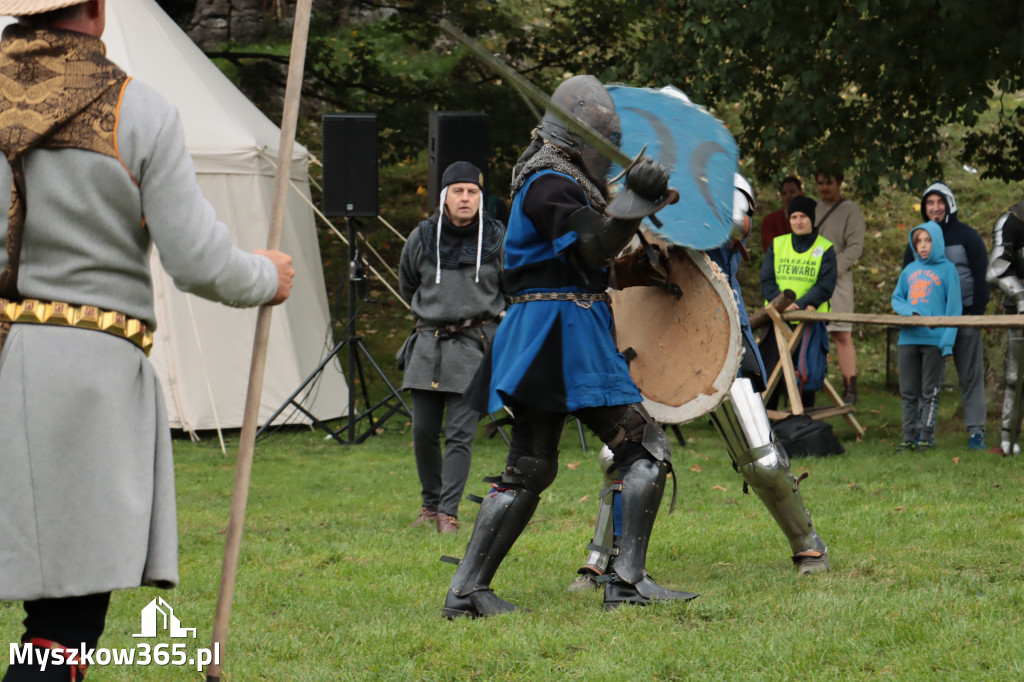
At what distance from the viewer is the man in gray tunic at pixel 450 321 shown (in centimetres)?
622

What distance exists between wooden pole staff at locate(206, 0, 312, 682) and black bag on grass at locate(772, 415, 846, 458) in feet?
19.5

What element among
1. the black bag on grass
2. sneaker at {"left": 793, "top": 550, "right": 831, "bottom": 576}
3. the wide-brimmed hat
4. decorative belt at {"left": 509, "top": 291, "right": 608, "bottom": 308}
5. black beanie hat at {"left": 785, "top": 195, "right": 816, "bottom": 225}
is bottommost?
the black bag on grass

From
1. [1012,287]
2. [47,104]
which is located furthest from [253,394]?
[1012,287]

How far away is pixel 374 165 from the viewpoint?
370 inches

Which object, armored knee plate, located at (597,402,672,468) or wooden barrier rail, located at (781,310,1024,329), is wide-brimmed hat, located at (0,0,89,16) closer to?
armored knee plate, located at (597,402,672,468)

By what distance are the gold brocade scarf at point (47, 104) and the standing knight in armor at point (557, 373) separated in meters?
1.74

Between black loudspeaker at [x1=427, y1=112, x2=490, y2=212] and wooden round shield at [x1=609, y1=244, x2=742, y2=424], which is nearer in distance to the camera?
wooden round shield at [x1=609, y1=244, x2=742, y2=424]

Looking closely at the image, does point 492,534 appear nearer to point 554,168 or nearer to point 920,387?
point 554,168

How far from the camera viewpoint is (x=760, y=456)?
15.4 feet

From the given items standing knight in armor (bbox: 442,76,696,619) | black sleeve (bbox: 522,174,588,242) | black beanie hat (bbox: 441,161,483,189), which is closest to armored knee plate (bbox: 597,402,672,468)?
standing knight in armor (bbox: 442,76,696,619)

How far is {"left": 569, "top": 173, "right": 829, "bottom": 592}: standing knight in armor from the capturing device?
4.63 metres

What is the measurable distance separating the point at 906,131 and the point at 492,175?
4592 mm

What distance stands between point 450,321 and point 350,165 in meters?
3.37

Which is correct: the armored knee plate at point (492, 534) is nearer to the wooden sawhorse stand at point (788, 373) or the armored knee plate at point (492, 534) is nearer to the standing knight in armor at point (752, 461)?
the standing knight in armor at point (752, 461)
